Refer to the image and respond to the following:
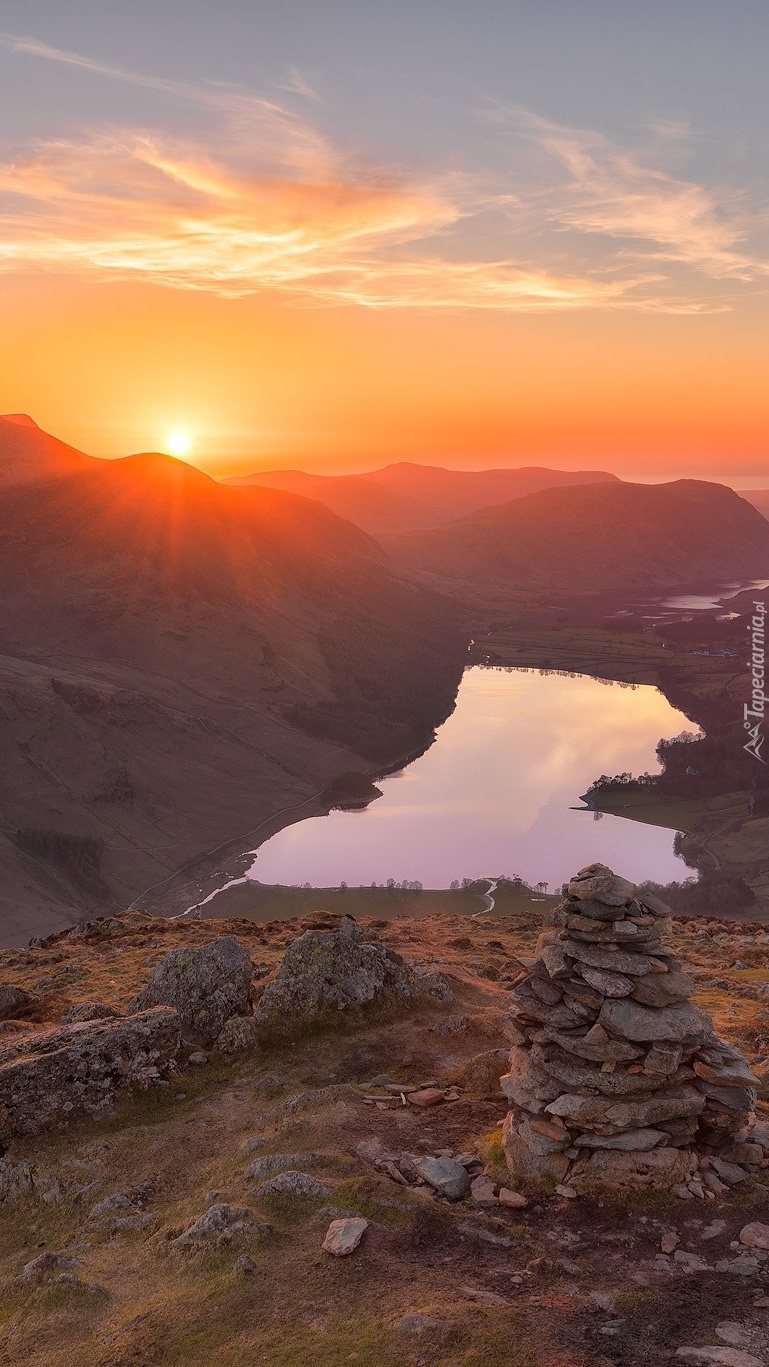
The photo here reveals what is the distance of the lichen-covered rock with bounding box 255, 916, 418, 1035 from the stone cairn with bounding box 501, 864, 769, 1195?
864cm

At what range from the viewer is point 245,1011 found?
2677 cm

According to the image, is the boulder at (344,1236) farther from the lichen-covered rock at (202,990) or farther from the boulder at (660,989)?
the lichen-covered rock at (202,990)

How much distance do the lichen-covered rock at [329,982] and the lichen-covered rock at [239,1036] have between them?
0.27 m

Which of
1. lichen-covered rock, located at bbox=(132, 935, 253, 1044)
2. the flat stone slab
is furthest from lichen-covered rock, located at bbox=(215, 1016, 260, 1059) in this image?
the flat stone slab

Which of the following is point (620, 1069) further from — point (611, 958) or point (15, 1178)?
point (15, 1178)

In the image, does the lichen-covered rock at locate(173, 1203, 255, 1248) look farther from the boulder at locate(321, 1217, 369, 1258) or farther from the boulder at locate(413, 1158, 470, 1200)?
the boulder at locate(413, 1158, 470, 1200)

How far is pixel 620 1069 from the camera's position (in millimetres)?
18125

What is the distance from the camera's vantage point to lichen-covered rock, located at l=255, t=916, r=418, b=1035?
2639cm

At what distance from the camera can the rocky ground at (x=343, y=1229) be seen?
13.8 m

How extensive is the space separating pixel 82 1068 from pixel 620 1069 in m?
13.0

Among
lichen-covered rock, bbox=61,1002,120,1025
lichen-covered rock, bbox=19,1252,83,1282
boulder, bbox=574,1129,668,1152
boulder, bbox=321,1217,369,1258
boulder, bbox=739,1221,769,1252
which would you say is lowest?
lichen-covered rock, bbox=19,1252,83,1282

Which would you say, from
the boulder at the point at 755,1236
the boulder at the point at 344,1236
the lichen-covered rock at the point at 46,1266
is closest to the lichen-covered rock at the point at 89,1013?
the lichen-covered rock at the point at 46,1266

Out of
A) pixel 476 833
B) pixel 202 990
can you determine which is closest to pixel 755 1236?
pixel 202 990

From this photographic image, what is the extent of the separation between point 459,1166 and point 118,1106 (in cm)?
912
